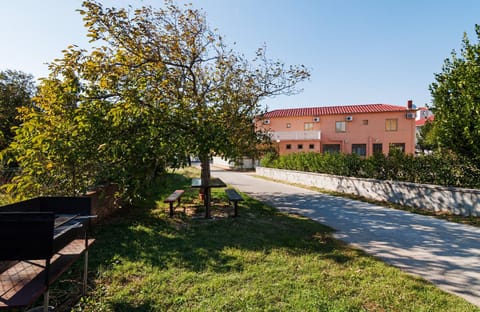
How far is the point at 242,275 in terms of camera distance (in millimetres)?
3699

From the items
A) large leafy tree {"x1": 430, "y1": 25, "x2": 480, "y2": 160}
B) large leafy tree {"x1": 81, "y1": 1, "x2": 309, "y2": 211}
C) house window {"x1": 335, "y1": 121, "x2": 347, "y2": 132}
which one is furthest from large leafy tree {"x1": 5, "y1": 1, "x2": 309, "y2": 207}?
house window {"x1": 335, "y1": 121, "x2": 347, "y2": 132}

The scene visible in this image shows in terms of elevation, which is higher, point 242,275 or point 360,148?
point 360,148

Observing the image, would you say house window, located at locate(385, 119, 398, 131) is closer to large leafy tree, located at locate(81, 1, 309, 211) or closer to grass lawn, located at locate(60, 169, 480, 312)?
large leafy tree, located at locate(81, 1, 309, 211)

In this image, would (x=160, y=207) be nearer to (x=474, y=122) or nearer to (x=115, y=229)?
(x=115, y=229)

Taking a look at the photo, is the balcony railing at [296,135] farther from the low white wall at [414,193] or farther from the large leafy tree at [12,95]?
the large leafy tree at [12,95]

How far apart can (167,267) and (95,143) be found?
9.36 ft

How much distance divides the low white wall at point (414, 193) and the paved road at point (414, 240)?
3.40 feet

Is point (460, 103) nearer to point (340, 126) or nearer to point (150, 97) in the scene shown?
point (150, 97)

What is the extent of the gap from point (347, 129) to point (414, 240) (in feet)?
91.0

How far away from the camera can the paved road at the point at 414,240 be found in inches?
150

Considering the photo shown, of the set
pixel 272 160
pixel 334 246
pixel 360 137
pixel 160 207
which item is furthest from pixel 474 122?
pixel 360 137

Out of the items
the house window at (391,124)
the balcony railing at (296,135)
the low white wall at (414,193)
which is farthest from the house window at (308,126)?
the low white wall at (414,193)

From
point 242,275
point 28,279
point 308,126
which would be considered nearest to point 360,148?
point 308,126

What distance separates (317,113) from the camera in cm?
3253
